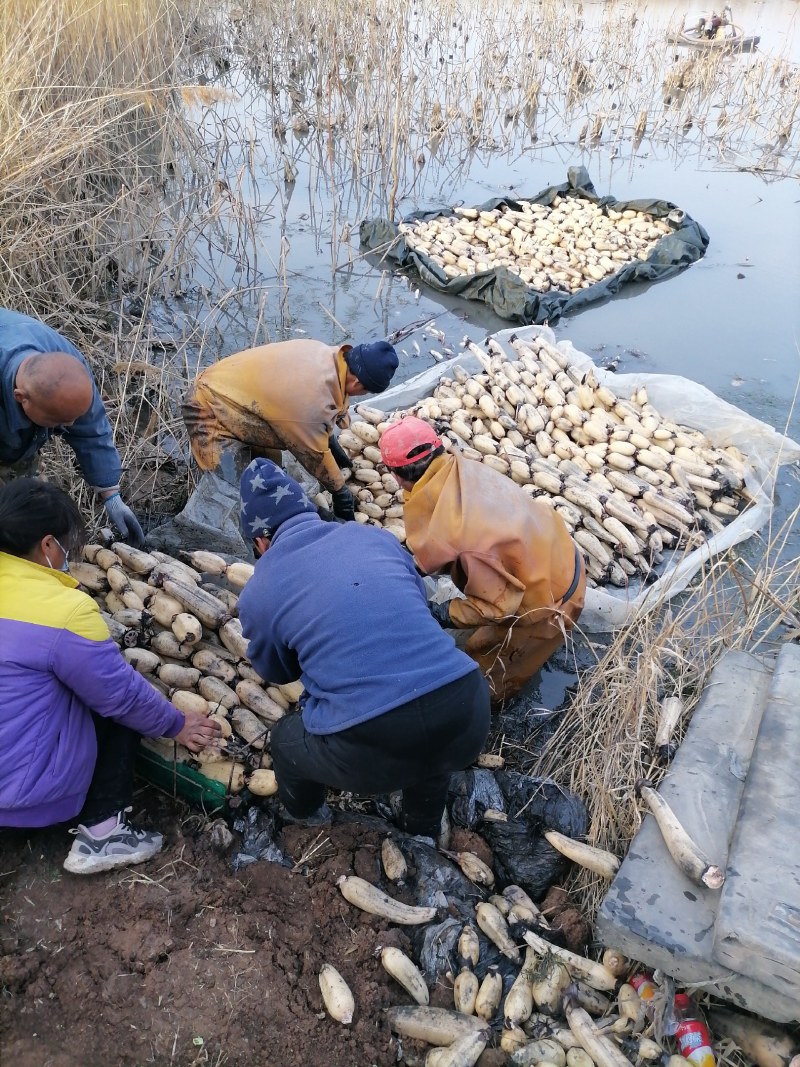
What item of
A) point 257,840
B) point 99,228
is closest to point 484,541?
point 257,840

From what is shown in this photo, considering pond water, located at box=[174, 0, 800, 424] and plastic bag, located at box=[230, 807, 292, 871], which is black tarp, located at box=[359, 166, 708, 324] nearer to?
pond water, located at box=[174, 0, 800, 424]

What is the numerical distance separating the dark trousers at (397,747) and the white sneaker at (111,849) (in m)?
0.60

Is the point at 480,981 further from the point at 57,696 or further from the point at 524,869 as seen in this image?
the point at 57,696

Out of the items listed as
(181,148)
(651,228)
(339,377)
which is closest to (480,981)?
(339,377)

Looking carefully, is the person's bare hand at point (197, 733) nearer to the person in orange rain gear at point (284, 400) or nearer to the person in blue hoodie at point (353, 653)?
the person in blue hoodie at point (353, 653)

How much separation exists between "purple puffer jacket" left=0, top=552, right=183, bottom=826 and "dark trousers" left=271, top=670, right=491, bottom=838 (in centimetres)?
62

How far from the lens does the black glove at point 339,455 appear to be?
5.24 m

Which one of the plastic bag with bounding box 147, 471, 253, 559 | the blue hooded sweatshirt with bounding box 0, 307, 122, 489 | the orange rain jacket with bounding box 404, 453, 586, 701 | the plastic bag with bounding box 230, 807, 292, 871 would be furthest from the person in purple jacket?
the plastic bag with bounding box 147, 471, 253, 559

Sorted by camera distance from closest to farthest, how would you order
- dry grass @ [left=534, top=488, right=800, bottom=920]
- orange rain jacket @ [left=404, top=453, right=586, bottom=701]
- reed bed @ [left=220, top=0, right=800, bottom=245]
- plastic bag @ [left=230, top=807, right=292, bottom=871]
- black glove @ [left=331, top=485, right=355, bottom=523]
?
plastic bag @ [left=230, top=807, right=292, bottom=871], dry grass @ [left=534, top=488, right=800, bottom=920], orange rain jacket @ [left=404, top=453, right=586, bottom=701], black glove @ [left=331, top=485, right=355, bottom=523], reed bed @ [left=220, top=0, right=800, bottom=245]

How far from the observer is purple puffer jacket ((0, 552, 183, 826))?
2.50m

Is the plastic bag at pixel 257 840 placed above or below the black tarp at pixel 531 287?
below

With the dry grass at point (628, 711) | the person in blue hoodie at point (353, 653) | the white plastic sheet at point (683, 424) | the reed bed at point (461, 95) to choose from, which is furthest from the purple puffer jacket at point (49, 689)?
Answer: the reed bed at point (461, 95)

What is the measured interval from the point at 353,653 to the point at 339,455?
118 inches

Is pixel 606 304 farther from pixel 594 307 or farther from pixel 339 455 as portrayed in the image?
pixel 339 455
